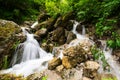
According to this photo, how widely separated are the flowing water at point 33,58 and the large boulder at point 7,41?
1.24 feet

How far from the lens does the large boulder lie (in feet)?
32.2

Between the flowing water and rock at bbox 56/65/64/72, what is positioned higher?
the flowing water

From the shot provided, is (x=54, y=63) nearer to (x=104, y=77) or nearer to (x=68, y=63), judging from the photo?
(x=68, y=63)

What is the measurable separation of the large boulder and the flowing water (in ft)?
1.24

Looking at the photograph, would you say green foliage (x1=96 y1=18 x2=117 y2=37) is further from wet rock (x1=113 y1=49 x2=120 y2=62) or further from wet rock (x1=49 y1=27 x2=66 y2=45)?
wet rock (x1=49 y1=27 x2=66 y2=45)

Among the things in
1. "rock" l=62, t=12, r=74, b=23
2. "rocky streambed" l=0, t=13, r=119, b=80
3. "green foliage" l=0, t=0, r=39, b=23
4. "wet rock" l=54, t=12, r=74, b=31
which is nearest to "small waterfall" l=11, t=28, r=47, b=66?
"rocky streambed" l=0, t=13, r=119, b=80

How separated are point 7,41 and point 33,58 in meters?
1.64

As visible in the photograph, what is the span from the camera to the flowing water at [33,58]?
8.62m

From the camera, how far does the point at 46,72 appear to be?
8016 mm

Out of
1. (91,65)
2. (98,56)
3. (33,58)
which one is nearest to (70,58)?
(91,65)

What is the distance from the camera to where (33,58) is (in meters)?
Result: 10.4

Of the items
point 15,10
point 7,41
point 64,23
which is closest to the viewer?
point 7,41

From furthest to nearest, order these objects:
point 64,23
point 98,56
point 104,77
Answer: point 64,23, point 98,56, point 104,77

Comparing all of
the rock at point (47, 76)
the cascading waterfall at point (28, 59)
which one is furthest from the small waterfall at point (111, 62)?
the cascading waterfall at point (28, 59)
